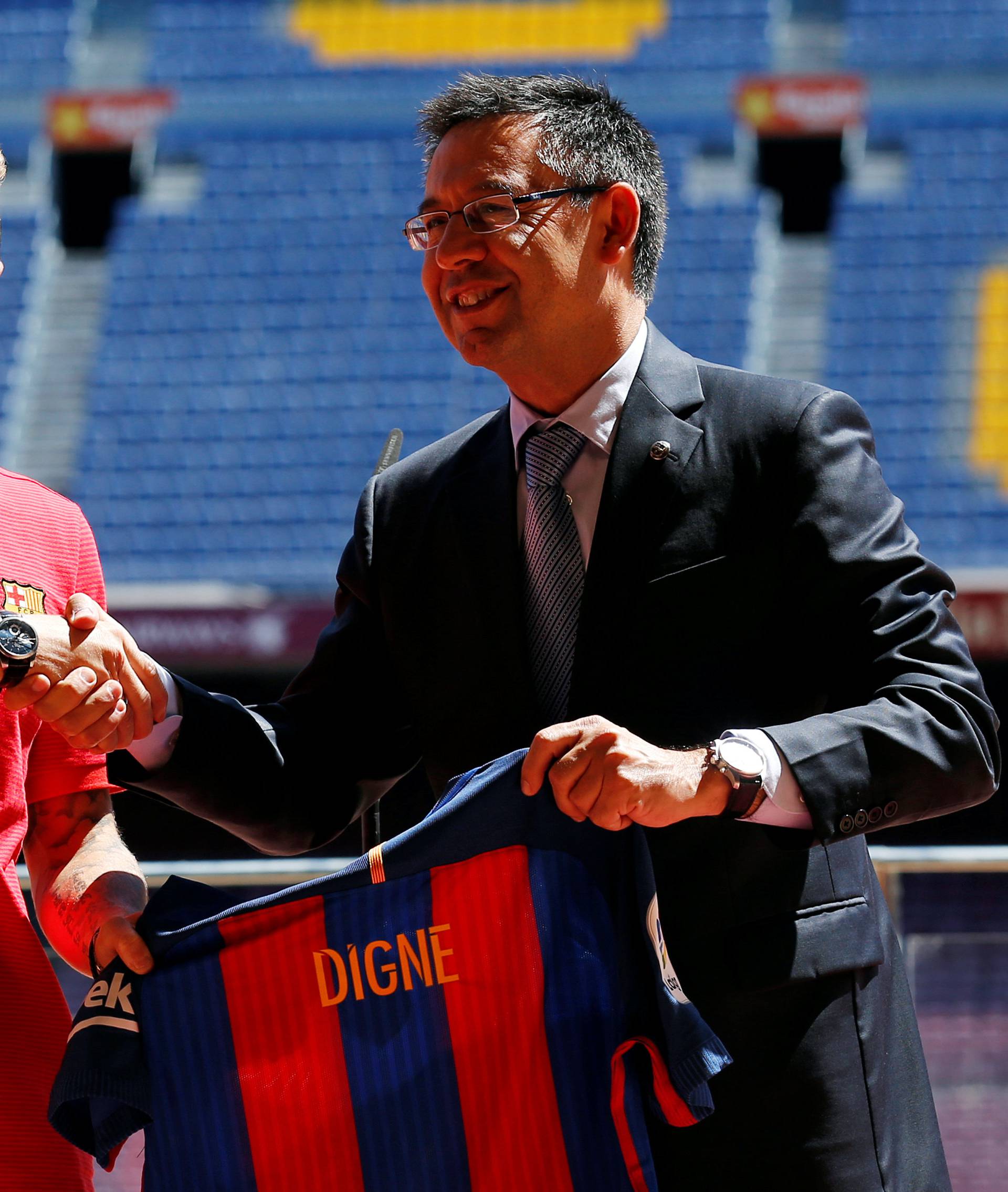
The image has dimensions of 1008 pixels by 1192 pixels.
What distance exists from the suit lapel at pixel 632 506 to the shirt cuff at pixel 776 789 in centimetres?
25

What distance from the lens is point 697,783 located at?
160 cm

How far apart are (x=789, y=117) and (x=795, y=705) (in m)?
9.33

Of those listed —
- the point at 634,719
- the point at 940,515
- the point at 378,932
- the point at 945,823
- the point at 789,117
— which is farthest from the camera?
the point at 789,117

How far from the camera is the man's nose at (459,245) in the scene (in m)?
1.97

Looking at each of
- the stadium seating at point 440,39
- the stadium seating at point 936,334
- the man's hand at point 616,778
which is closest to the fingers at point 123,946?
the man's hand at point 616,778

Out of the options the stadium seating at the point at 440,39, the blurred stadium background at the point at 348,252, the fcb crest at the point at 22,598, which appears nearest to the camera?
the fcb crest at the point at 22,598

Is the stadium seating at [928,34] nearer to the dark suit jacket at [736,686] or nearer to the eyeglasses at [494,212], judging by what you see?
the eyeglasses at [494,212]

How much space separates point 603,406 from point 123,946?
2.93 feet

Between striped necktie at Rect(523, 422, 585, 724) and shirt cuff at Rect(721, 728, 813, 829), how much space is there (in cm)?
31

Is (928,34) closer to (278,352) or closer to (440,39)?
(440,39)

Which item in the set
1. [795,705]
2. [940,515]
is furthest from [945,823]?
[795,705]

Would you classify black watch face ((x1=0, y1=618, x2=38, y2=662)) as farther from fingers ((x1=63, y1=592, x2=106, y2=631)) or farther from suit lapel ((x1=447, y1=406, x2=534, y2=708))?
suit lapel ((x1=447, y1=406, x2=534, y2=708))

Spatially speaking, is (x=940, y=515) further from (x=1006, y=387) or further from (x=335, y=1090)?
(x=335, y=1090)

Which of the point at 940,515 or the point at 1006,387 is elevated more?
the point at 1006,387
